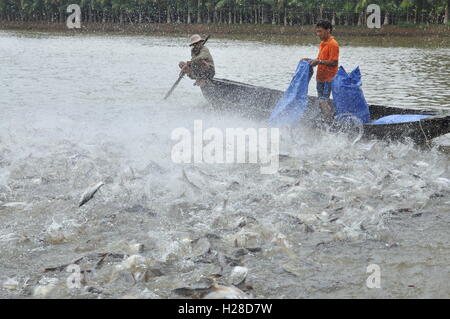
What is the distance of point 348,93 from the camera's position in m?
9.47

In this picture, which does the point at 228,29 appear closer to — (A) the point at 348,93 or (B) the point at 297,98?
(B) the point at 297,98

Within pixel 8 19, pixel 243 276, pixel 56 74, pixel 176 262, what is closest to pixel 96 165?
pixel 176 262

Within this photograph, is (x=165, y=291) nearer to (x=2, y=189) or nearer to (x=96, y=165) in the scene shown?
(x=2, y=189)

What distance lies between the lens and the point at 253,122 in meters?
11.5

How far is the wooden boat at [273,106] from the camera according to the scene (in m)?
8.48

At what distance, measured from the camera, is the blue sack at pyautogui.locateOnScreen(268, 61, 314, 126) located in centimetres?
1012

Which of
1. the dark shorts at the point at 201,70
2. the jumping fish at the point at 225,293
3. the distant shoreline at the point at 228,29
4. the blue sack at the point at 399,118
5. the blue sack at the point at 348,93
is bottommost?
the jumping fish at the point at 225,293

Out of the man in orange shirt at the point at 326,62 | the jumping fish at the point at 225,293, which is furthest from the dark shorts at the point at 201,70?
the jumping fish at the point at 225,293

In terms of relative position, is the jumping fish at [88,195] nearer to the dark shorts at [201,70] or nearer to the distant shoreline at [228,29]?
the dark shorts at [201,70]

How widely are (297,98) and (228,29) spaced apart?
45.8 meters

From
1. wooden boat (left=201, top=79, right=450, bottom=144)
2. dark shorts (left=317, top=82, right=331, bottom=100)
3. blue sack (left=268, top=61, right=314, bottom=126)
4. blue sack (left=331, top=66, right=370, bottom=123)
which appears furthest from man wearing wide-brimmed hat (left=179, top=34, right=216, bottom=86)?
blue sack (left=331, top=66, right=370, bottom=123)

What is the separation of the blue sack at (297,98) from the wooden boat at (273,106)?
54 cm
